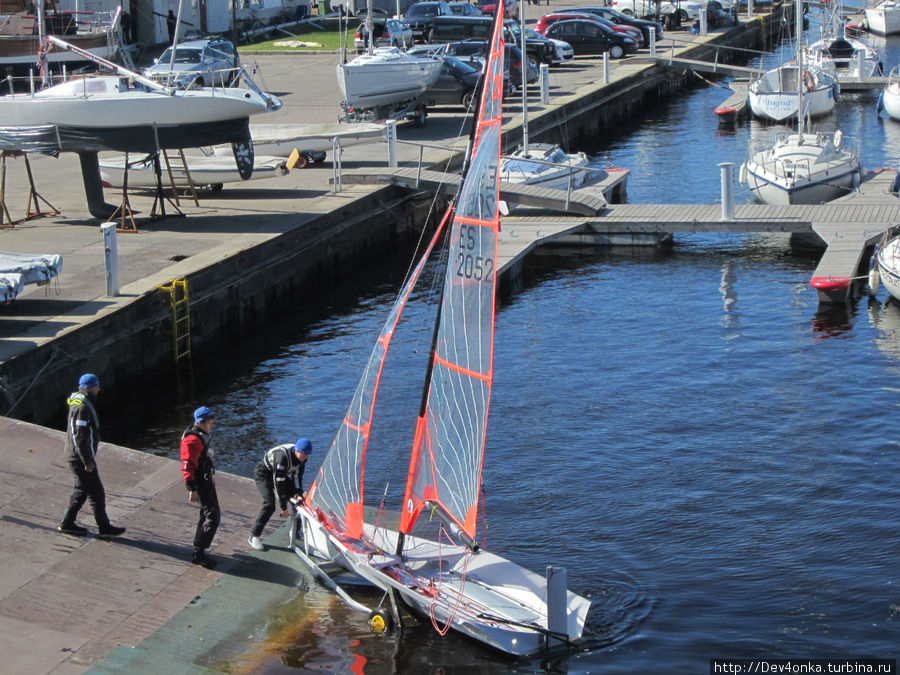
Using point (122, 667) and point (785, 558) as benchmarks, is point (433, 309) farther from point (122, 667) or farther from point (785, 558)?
point (122, 667)

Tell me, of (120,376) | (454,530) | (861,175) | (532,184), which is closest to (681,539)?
(454,530)

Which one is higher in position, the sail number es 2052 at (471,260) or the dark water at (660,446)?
the sail number es 2052 at (471,260)

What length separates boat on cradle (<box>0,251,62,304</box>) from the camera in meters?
19.5

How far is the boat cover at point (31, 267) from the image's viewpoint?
1994cm

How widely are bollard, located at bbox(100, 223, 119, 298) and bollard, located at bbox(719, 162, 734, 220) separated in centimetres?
1430

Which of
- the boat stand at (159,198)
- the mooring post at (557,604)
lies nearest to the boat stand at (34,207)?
the boat stand at (159,198)

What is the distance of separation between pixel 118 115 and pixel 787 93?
28760 millimetres

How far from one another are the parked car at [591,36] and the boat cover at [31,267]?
43.2 meters

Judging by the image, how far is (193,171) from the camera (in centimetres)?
3095

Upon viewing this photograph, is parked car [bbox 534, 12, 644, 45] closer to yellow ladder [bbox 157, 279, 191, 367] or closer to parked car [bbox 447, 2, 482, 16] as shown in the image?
parked car [bbox 447, 2, 482, 16]

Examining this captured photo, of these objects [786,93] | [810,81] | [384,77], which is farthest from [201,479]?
[810,81]

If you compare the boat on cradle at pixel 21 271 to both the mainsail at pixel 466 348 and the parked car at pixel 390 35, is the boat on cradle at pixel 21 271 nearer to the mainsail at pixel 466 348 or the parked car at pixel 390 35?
the mainsail at pixel 466 348

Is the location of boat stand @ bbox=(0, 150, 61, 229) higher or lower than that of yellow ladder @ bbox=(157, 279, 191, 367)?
higher

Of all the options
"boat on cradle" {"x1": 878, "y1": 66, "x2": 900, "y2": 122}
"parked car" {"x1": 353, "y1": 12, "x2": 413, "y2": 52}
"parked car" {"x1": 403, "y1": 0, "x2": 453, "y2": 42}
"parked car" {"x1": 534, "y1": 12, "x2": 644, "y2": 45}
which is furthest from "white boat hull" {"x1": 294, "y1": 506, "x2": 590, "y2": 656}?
"parked car" {"x1": 534, "y1": 12, "x2": 644, "y2": 45}
